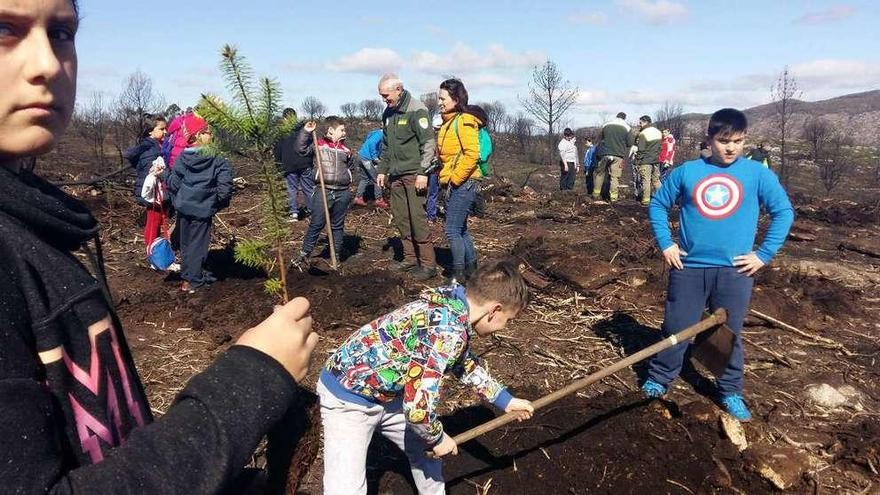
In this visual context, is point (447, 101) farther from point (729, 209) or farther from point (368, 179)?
point (368, 179)

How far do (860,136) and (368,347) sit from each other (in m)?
89.0

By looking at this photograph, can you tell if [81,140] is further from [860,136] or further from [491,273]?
[860,136]

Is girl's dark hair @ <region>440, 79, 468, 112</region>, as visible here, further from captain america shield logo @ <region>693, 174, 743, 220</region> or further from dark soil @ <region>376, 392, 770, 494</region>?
dark soil @ <region>376, 392, 770, 494</region>

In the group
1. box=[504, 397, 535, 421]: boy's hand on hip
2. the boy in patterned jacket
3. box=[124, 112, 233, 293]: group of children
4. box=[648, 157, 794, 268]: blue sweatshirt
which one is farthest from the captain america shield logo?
box=[124, 112, 233, 293]: group of children

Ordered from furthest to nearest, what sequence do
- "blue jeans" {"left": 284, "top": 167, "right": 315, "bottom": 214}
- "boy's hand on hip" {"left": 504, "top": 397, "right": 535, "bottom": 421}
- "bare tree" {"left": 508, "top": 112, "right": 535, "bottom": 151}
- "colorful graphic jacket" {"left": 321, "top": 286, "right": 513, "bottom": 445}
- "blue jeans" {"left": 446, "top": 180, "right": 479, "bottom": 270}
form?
"bare tree" {"left": 508, "top": 112, "right": 535, "bottom": 151} → "blue jeans" {"left": 284, "top": 167, "right": 315, "bottom": 214} → "blue jeans" {"left": 446, "top": 180, "right": 479, "bottom": 270} → "boy's hand on hip" {"left": 504, "top": 397, "right": 535, "bottom": 421} → "colorful graphic jacket" {"left": 321, "top": 286, "right": 513, "bottom": 445}

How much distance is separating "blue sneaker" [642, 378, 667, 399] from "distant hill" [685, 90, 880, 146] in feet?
145

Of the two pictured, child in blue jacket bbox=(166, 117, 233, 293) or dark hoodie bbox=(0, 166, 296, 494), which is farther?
child in blue jacket bbox=(166, 117, 233, 293)

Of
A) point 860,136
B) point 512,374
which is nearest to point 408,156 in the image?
point 512,374

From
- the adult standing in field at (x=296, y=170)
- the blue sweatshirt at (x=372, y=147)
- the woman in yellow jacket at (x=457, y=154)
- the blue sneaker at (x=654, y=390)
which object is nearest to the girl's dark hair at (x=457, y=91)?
the woman in yellow jacket at (x=457, y=154)

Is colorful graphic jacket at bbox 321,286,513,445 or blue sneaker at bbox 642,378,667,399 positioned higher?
colorful graphic jacket at bbox 321,286,513,445

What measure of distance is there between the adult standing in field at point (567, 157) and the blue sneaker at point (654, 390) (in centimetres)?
1206

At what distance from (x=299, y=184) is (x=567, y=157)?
8.92 meters

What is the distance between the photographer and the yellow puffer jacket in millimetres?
6258

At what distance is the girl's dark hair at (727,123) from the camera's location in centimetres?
397
